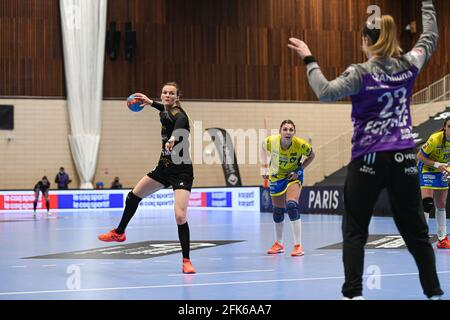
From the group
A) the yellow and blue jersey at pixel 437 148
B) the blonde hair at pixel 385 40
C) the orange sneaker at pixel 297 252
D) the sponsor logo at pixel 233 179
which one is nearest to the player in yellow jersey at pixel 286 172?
the orange sneaker at pixel 297 252

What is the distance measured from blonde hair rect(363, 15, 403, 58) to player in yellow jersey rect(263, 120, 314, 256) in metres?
5.62

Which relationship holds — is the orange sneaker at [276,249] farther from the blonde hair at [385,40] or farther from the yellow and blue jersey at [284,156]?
the blonde hair at [385,40]

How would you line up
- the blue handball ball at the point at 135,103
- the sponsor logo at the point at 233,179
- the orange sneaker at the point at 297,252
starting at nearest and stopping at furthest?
the blue handball ball at the point at 135,103
the orange sneaker at the point at 297,252
the sponsor logo at the point at 233,179

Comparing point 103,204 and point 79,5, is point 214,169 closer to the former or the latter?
point 103,204

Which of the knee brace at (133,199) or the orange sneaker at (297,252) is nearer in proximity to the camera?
the knee brace at (133,199)

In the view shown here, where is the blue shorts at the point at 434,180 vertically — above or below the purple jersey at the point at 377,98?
below

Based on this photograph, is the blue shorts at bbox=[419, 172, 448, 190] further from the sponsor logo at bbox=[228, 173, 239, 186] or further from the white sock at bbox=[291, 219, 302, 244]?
the sponsor logo at bbox=[228, 173, 239, 186]

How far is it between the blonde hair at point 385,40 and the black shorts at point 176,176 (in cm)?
370

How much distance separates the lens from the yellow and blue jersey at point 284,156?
11383 mm

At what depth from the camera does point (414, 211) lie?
548 cm

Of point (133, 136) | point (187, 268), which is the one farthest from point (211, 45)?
point (187, 268)

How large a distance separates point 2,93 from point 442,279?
28.0m

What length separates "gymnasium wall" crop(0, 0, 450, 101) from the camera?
109ft
